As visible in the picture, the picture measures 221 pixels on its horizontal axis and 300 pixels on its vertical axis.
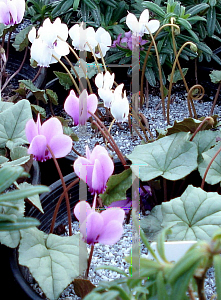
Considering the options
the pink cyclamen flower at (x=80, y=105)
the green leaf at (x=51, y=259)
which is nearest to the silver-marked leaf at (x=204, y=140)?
the pink cyclamen flower at (x=80, y=105)

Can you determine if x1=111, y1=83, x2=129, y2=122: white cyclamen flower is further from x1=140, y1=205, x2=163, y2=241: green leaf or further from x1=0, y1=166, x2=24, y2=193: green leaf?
x1=0, y1=166, x2=24, y2=193: green leaf

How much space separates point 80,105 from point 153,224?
1.03 ft

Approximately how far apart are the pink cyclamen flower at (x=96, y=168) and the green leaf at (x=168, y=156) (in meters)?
0.27

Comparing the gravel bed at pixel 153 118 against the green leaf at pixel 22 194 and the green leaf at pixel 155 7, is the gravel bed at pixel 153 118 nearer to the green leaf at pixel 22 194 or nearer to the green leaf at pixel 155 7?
the green leaf at pixel 155 7

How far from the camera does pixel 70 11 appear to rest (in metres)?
1.76

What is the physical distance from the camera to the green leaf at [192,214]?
0.74 metres

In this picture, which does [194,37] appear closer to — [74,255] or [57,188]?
[57,188]

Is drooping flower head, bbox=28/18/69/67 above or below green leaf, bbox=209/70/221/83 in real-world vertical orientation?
above

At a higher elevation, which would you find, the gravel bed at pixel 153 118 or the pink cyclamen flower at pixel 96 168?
the pink cyclamen flower at pixel 96 168

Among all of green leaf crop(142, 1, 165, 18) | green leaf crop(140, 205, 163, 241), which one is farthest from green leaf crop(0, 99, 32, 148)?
green leaf crop(142, 1, 165, 18)

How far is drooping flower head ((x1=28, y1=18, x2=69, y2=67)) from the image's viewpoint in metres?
1.02

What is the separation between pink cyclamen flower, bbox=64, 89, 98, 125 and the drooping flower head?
10.1 inches

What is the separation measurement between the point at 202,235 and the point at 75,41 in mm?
684

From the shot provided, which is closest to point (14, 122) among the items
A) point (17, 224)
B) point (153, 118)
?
point (17, 224)
